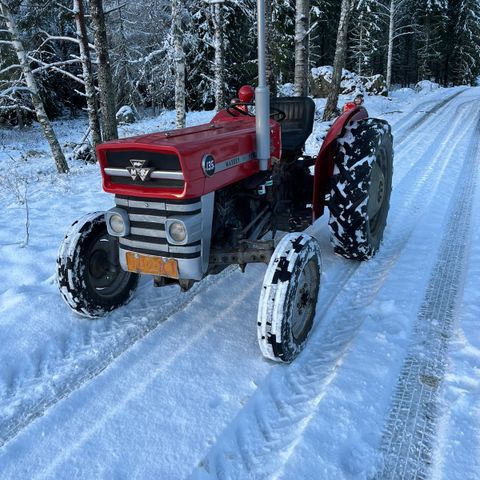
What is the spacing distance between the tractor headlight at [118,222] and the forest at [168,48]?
8.10 ft

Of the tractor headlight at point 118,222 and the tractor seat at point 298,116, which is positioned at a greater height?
the tractor seat at point 298,116

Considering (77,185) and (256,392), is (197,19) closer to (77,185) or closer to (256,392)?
(77,185)

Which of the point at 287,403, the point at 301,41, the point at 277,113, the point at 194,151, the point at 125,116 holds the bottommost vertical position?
the point at 287,403

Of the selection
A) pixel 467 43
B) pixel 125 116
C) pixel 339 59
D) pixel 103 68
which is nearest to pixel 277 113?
pixel 103 68

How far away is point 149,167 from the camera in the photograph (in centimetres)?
273

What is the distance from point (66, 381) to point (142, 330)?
2.12 feet

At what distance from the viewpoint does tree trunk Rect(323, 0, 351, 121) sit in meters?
13.4

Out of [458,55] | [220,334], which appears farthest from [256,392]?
[458,55]

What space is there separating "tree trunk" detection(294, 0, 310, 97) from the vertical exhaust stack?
743 centimetres

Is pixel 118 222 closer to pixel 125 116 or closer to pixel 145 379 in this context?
pixel 145 379

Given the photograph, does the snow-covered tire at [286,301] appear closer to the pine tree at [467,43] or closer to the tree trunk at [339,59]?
the tree trunk at [339,59]

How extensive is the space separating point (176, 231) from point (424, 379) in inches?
68.0

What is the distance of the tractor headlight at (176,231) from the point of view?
2.74 metres

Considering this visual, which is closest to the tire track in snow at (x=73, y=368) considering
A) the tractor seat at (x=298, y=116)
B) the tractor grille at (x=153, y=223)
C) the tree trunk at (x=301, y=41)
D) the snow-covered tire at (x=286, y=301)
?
the tractor grille at (x=153, y=223)
